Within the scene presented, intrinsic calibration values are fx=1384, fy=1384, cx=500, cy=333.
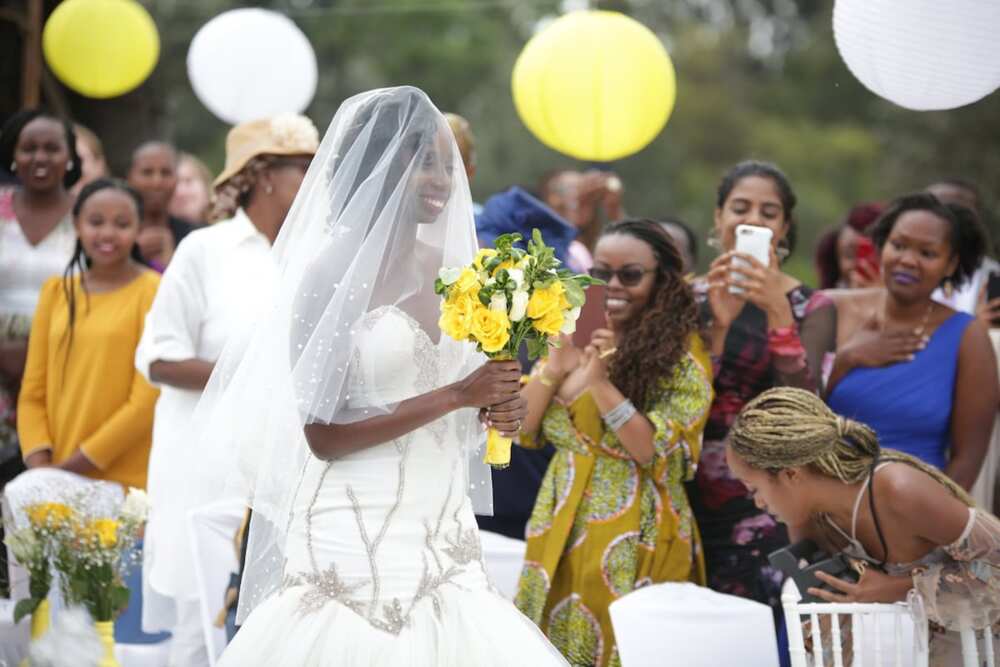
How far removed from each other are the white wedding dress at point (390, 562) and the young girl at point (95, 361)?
2317mm

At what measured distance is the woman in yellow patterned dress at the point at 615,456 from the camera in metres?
4.46

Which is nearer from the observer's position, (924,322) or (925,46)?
(925,46)

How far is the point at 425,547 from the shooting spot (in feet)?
11.7

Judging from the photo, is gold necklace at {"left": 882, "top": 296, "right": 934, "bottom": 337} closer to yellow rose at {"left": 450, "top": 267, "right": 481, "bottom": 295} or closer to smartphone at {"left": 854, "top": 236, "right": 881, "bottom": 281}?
smartphone at {"left": 854, "top": 236, "right": 881, "bottom": 281}

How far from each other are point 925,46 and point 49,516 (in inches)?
128

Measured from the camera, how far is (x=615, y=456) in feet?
14.9

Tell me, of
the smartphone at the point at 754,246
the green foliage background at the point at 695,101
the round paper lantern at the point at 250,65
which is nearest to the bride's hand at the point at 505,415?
the smartphone at the point at 754,246

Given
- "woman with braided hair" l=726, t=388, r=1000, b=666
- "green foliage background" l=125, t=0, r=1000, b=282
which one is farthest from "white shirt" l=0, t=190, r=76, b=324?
"green foliage background" l=125, t=0, r=1000, b=282

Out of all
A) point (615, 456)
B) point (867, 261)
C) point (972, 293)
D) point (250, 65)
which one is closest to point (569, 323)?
point (615, 456)

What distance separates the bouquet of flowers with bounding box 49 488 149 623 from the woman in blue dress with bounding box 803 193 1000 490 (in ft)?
8.24

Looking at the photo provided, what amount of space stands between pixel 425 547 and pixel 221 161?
18513 millimetres

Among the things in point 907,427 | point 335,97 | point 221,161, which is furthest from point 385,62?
point 907,427

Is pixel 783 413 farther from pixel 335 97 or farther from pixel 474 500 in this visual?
pixel 335 97

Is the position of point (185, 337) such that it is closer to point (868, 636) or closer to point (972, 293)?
point (868, 636)
